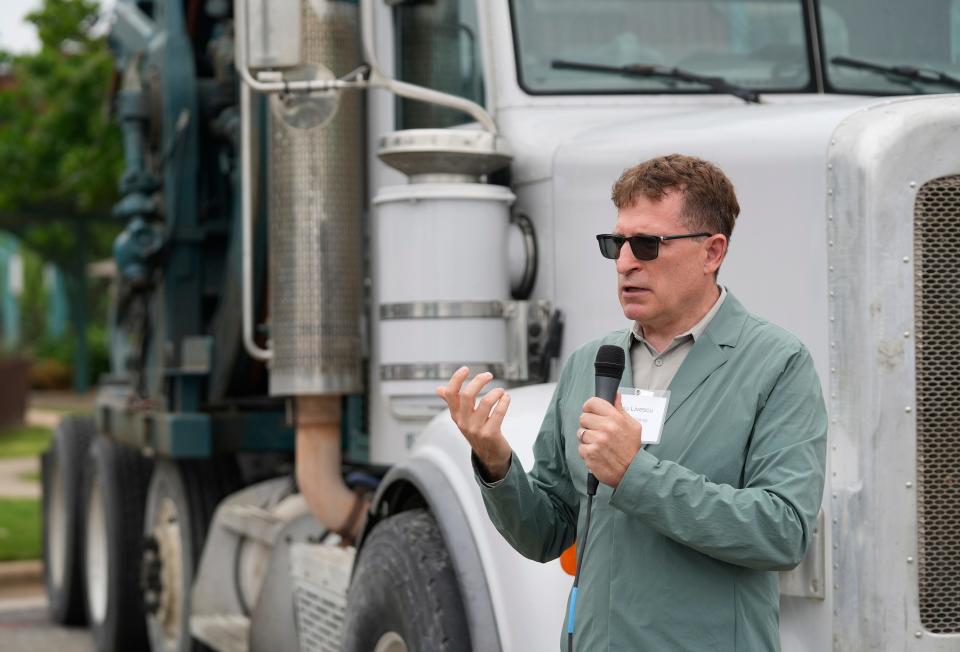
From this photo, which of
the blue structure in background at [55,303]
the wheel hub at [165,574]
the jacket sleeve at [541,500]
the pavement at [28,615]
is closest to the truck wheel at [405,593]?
the jacket sleeve at [541,500]

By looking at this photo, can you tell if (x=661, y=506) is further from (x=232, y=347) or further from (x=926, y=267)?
(x=232, y=347)

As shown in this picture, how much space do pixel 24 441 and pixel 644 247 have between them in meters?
19.6

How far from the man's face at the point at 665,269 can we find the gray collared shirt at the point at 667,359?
31 millimetres

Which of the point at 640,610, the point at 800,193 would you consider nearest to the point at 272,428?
the point at 800,193

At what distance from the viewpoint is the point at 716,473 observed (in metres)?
2.97

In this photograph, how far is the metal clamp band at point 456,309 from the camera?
4.74 m

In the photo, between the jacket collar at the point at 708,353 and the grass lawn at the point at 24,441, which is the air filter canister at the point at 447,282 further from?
the grass lawn at the point at 24,441

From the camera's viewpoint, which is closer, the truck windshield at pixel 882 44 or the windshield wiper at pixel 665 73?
Answer: the windshield wiper at pixel 665 73

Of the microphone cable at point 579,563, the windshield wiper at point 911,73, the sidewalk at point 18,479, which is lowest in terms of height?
the sidewalk at point 18,479

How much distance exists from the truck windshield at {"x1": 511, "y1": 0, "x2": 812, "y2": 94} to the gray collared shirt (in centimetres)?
199

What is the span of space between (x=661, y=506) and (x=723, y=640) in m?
0.29

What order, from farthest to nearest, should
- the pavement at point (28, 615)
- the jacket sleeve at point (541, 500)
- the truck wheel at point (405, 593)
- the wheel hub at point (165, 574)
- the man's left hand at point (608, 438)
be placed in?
1. the pavement at point (28, 615)
2. the wheel hub at point (165, 574)
3. the truck wheel at point (405, 593)
4. the jacket sleeve at point (541, 500)
5. the man's left hand at point (608, 438)

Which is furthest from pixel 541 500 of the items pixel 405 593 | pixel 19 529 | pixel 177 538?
pixel 19 529

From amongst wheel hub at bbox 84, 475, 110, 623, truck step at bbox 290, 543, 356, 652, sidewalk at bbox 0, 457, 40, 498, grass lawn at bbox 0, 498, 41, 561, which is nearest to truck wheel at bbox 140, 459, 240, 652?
wheel hub at bbox 84, 475, 110, 623
